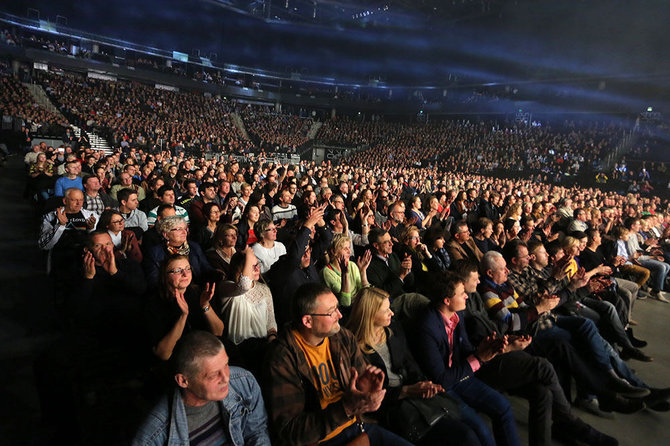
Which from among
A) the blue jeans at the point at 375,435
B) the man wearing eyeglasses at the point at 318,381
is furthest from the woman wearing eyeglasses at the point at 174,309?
the blue jeans at the point at 375,435

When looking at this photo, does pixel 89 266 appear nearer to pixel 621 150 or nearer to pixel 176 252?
pixel 176 252

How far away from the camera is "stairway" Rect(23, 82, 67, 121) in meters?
23.9

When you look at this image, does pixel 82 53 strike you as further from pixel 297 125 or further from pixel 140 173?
pixel 140 173

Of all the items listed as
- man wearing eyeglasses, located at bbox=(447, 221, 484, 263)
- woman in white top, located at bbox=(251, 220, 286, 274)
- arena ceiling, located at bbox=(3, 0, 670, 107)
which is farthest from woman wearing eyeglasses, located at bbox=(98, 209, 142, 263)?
arena ceiling, located at bbox=(3, 0, 670, 107)

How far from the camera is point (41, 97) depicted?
24.3m

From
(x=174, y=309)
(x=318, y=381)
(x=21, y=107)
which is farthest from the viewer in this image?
(x=21, y=107)

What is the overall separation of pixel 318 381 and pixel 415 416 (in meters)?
0.65

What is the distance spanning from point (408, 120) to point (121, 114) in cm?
2666

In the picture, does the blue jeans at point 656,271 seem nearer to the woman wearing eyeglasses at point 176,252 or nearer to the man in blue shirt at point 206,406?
the woman wearing eyeglasses at point 176,252

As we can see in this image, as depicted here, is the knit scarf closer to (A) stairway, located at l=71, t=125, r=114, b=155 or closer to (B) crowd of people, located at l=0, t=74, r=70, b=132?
(B) crowd of people, located at l=0, t=74, r=70, b=132

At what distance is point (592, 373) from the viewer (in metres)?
3.37

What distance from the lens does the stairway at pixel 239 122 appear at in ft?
116

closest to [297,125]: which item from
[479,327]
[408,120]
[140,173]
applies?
[408,120]

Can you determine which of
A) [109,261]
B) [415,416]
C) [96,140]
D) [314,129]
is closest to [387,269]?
[415,416]
